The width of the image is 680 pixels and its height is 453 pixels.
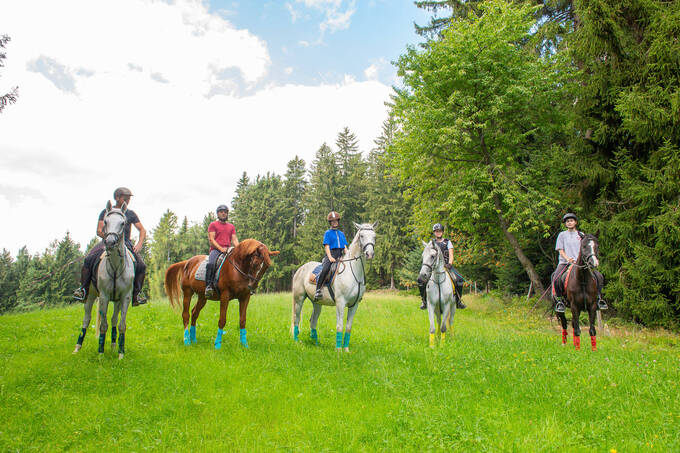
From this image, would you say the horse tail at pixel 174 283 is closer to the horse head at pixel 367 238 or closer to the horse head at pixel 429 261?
the horse head at pixel 367 238

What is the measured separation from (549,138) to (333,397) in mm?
19004

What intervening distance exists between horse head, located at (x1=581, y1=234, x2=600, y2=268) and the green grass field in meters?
2.07

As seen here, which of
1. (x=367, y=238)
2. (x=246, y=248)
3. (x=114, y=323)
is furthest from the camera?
(x=246, y=248)

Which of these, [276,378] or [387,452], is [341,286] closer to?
[276,378]

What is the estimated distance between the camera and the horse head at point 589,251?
8.17m

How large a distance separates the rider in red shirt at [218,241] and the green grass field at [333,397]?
5.03ft

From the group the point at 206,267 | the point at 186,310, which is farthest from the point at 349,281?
the point at 186,310

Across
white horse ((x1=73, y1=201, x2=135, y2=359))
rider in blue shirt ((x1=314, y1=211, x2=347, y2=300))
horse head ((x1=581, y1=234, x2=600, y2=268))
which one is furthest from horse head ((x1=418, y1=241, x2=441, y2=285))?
white horse ((x1=73, y1=201, x2=135, y2=359))

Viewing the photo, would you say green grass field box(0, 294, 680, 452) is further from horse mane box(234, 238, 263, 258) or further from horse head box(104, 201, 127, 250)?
horse head box(104, 201, 127, 250)

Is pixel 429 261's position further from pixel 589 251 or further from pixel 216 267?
pixel 216 267

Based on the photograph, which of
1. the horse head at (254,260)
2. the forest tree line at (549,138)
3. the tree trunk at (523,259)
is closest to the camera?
the horse head at (254,260)

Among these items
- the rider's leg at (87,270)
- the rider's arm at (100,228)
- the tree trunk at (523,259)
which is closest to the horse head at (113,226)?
the rider's arm at (100,228)

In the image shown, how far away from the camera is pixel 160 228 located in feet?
194

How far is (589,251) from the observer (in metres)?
8.27
